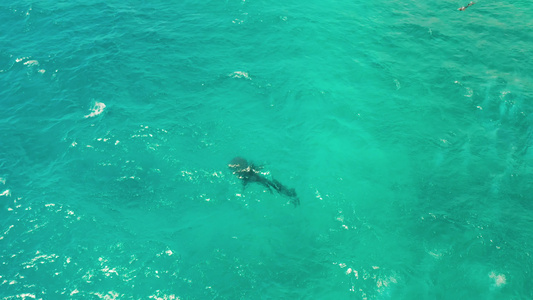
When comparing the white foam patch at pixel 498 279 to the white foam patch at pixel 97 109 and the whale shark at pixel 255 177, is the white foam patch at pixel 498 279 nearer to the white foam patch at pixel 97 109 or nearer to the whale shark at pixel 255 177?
the whale shark at pixel 255 177

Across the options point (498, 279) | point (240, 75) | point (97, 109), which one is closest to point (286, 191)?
point (240, 75)

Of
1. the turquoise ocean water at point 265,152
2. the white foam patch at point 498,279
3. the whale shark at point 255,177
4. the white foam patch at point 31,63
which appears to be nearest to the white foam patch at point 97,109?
the turquoise ocean water at point 265,152

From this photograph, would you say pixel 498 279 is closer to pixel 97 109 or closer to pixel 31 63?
pixel 97 109

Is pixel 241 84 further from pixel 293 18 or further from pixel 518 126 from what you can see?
pixel 518 126

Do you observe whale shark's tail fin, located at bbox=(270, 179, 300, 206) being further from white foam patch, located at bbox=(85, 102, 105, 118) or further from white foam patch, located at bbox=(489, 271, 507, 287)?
white foam patch, located at bbox=(85, 102, 105, 118)

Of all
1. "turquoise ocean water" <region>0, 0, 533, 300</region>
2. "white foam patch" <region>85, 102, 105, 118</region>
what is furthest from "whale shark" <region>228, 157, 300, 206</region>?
"white foam patch" <region>85, 102, 105, 118</region>

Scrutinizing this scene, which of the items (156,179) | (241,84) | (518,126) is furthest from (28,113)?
(518,126)
